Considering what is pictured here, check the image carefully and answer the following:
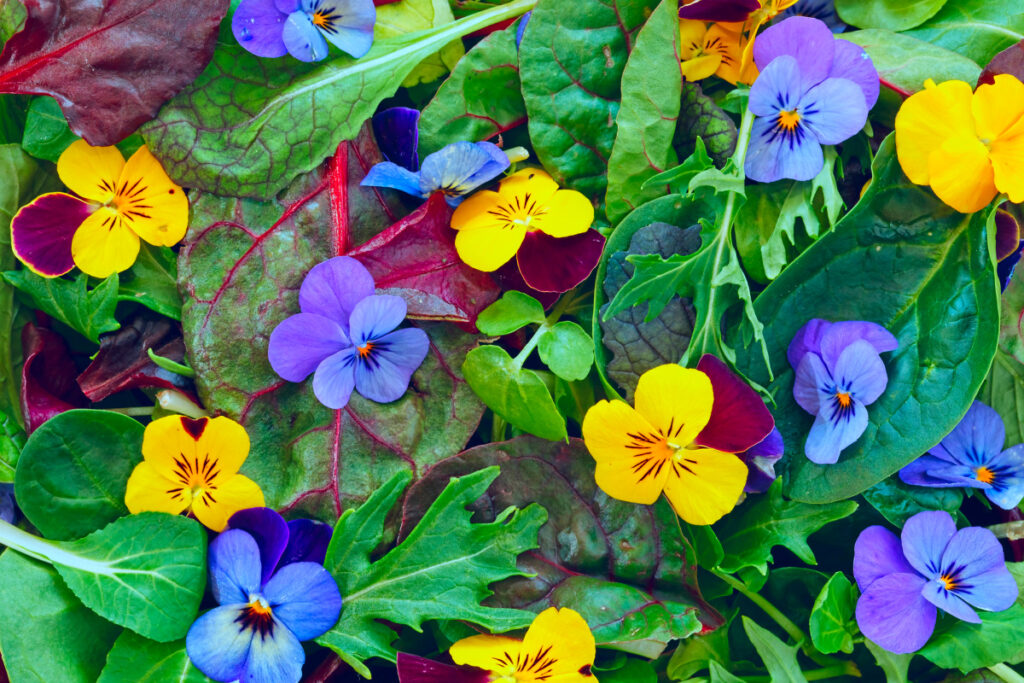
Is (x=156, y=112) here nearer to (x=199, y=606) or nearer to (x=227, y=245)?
(x=227, y=245)

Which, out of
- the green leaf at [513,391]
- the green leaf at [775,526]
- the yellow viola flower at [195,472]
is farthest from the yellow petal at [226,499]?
the green leaf at [775,526]

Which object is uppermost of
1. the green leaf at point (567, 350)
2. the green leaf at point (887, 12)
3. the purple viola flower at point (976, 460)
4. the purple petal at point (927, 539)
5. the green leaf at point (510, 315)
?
the green leaf at point (887, 12)

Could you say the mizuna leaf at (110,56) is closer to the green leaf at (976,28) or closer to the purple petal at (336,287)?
the purple petal at (336,287)

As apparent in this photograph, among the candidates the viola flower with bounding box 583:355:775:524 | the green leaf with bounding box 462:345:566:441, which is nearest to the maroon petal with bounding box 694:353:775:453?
the viola flower with bounding box 583:355:775:524

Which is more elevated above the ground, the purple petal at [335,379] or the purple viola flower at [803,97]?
the purple viola flower at [803,97]

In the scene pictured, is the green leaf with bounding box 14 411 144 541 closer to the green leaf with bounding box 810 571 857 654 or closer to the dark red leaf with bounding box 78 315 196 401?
the dark red leaf with bounding box 78 315 196 401

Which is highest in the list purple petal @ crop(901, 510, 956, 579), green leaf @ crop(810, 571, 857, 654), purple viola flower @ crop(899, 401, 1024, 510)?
purple viola flower @ crop(899, 401, 1024, 510)
